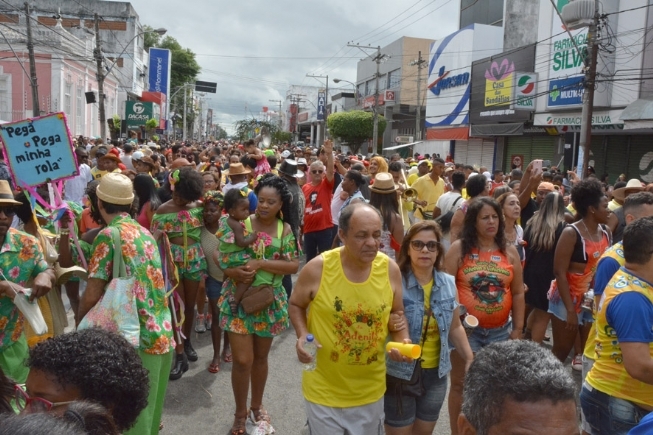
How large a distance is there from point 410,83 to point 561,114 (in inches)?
1144

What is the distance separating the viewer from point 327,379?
3.20 m

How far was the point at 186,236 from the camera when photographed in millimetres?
5426

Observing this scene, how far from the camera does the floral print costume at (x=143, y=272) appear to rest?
3264 mm

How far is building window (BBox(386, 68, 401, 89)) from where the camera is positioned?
5305cm

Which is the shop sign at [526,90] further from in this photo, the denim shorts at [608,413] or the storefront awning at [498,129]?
the denim shorts at [608,413]

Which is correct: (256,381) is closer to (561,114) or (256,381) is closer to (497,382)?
(497,382)

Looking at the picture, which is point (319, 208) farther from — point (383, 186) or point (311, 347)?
point (311, 347)

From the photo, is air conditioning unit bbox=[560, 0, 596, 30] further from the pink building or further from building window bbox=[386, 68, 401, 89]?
building window bbox=[386, 68, 401, 89]

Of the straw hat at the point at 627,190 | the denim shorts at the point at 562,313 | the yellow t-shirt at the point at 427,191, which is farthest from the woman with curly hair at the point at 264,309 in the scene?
the yellow t-shirt at the point at 427,191

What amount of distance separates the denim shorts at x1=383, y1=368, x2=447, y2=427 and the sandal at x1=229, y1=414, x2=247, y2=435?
1426 mm

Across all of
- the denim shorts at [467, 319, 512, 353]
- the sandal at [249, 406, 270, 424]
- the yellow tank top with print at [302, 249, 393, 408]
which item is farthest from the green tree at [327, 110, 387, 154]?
the yellow tank top with print at [302, 249, 393, 408]

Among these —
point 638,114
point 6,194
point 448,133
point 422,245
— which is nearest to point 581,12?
point 638,114

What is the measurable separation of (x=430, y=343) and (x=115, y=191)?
6.96ft

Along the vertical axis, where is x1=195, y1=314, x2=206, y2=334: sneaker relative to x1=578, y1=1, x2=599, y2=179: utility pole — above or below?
below
